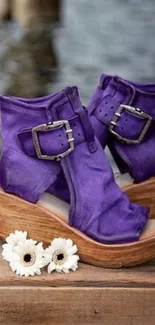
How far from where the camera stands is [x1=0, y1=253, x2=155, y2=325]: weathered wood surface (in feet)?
4.57

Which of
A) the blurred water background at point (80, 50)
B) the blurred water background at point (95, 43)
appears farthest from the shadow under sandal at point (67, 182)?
the blurred water background at point (95, 43)

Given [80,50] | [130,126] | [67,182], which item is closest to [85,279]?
[67,182]

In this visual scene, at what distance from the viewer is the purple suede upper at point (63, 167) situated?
4.65ft

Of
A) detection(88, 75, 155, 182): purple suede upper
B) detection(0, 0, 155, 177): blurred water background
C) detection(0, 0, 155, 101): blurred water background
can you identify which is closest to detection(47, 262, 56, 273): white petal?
detection(88, 75, 155, 182): purple suede upper

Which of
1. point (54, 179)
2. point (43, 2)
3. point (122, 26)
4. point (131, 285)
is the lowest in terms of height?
point (122, 26)

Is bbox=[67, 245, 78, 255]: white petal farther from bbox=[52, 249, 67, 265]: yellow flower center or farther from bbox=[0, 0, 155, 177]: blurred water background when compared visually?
bbox=[0, 0, 155, 177]: blurred water background

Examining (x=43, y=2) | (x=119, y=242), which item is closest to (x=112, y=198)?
(x=119, y=242)

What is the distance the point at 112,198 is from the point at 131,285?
5.3 inches

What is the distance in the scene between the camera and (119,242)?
142cm

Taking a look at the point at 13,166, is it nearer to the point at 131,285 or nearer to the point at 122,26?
the point at 131,285

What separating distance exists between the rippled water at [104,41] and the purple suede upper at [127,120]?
6.24ft

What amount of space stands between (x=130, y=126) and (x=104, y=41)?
141 inches

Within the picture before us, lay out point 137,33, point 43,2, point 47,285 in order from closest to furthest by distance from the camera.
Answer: point 47,285 < point 43,2 < point 137,33

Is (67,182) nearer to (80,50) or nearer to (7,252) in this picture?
(7,252)
